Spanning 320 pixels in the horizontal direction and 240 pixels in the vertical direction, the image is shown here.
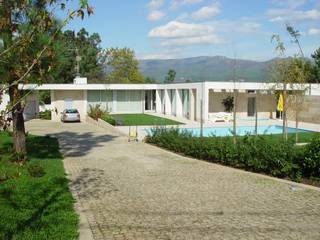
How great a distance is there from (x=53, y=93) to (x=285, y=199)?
31.3m

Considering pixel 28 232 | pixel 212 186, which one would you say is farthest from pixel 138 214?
pixel 212 186

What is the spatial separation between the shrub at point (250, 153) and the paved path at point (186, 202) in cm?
48

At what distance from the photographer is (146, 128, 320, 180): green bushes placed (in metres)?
10.4

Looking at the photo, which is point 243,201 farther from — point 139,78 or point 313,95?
point 139,78

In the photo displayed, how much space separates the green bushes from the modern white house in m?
15.5

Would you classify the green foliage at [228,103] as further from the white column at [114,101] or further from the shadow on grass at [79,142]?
the shadow on grass at [79,142]

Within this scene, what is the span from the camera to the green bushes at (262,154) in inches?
411

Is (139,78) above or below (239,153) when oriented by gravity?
above

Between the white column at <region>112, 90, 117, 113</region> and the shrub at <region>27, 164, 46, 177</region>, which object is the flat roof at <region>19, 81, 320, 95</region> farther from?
the shrub at <region>27, 164, 46, 177</region>

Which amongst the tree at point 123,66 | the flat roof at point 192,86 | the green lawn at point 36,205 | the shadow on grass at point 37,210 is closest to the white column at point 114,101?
the flat roof at point 192,86

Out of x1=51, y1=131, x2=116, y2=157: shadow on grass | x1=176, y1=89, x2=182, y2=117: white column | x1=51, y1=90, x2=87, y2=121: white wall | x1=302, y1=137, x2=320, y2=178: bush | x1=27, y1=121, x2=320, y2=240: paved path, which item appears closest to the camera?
x1=27, y1=121, x2=320, y2=240: paved path

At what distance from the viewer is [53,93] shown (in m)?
37.3

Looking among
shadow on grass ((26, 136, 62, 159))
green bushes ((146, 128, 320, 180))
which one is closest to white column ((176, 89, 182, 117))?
shadow on grass ((26, 136, 62, 159))

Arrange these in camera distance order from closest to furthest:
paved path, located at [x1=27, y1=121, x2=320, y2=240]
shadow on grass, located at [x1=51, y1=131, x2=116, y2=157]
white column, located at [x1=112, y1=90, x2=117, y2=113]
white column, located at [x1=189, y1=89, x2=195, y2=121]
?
paved path, located at [x1=27, y1=121, x2=320, y2=240]
shadow on grass, located at [x1=51, y1=131, x2=116, y2=157]
white column, located at [x1=189, y1=89, x2=195, y2=121]
white column, located at [x1=112, y1=90, x2=117, y2=113]
